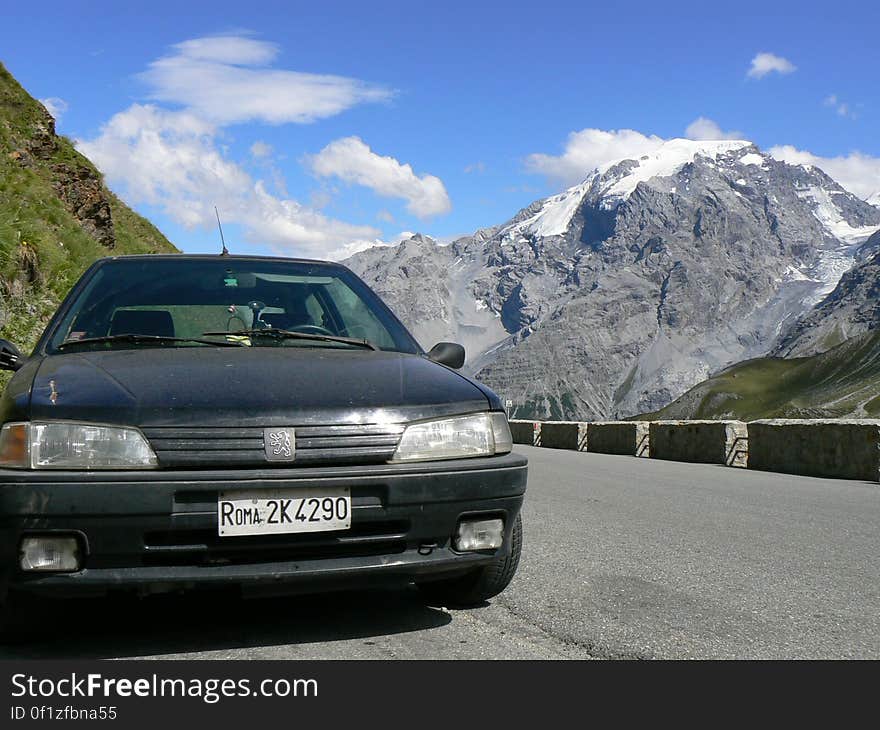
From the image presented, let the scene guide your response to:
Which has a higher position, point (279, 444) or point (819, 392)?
point (279, 444)

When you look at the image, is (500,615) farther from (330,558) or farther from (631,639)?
(330,558)

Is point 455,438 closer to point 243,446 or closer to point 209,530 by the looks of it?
point 243,446

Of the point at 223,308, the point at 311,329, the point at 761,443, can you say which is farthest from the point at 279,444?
the point at 761,443

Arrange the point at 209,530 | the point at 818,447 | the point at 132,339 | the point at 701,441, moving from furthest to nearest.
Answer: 1. the point at 701,441
2. the point at 818,447
3. the point at 132,339
4. the point at 209,530

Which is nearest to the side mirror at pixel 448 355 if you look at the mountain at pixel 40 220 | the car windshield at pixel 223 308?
the car windshield at pixel 223 308

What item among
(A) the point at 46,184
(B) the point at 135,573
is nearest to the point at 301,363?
(B) the point at 135,573

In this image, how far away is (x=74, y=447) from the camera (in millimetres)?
3203

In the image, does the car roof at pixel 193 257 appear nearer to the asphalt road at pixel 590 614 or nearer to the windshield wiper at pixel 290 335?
the windshield wiper at pixel 290 335

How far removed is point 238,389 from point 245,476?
1.25 ft

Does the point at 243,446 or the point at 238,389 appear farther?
the point at 238,389

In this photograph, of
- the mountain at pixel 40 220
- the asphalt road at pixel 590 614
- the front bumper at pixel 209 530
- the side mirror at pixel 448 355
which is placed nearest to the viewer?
the front bumper at pixel 209 530

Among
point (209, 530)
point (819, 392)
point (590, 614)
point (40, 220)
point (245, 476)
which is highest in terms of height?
point (40, 220)

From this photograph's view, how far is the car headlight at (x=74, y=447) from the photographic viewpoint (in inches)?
125

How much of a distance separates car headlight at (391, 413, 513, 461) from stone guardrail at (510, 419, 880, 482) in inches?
452
